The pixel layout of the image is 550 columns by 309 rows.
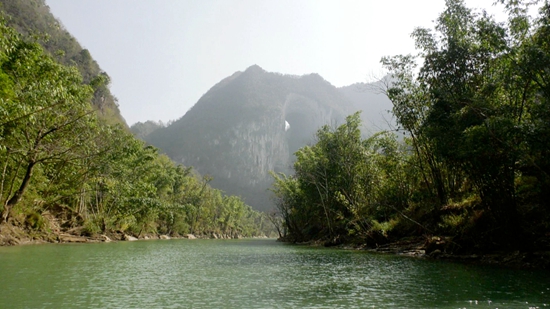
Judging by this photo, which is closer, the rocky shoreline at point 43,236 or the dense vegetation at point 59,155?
the dense vegetation at point 59,155

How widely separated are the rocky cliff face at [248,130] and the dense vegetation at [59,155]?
345ft

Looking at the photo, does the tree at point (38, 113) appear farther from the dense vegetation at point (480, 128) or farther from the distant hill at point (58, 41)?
the distant hill at point (58, 41)

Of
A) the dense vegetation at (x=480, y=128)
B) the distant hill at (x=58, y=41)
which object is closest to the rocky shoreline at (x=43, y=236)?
the dense vegetation at (x=480, y=128)

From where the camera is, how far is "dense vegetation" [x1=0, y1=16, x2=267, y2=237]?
44.3 feet

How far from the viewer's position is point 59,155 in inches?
650

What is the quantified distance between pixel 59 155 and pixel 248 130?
161228mm

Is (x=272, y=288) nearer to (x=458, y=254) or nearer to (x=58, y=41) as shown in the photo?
(x=458, y=254)

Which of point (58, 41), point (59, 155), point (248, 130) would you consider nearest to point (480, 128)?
point (59, 155)

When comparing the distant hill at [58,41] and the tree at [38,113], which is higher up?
the distant hill at [58,41]

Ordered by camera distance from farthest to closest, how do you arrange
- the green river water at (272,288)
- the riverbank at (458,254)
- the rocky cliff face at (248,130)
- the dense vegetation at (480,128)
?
the rocky cliff face at (248,130) < the riverbank at (458,254) < the dense vegetation at (480,128) < the green river water at (272,288)

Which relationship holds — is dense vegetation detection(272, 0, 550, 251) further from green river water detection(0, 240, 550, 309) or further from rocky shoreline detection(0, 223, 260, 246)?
rocky shoreline detection(0, 223, 260, 246)

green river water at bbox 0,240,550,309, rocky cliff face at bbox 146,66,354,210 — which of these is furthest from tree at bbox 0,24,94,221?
rocky cliff face at bbox 146,66,354,210

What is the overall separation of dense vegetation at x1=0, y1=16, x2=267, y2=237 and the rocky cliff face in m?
105

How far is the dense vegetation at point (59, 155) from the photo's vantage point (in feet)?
44.3
